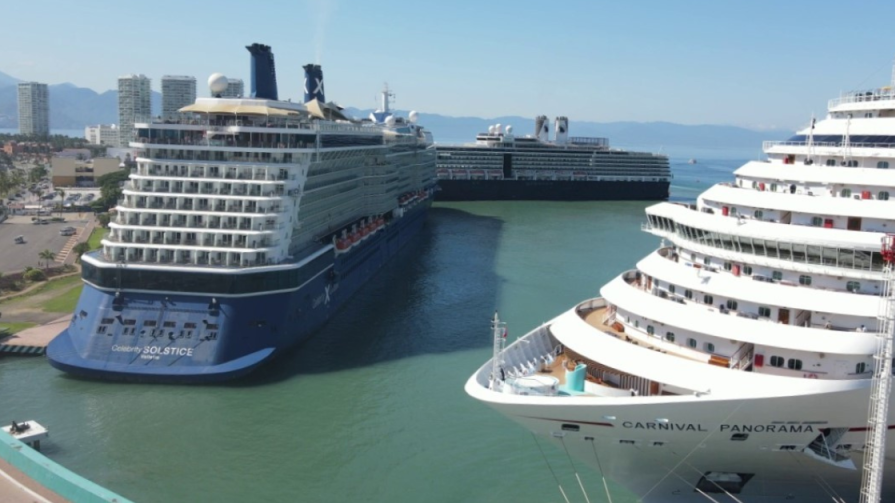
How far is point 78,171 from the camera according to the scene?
96000 millimetres

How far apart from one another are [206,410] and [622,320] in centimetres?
1374

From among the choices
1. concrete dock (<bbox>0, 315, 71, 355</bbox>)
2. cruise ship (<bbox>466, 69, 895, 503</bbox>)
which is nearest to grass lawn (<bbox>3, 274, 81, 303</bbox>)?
concrete dock (<bbox>0, 315, 71, 355</bbox>)

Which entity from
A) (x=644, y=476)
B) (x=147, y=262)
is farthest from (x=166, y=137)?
(x=644, y=476)

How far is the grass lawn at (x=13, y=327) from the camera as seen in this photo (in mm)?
32066

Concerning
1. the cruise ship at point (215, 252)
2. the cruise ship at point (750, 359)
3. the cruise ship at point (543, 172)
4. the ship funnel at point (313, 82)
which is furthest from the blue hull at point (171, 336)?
the cruise ship at point (543, 172)

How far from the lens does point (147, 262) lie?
1113 inches

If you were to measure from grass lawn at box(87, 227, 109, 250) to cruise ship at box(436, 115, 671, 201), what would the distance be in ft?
151

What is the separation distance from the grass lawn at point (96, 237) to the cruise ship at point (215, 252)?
70.2ft

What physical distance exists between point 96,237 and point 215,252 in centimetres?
3319

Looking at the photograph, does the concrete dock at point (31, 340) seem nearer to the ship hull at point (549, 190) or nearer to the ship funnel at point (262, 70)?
the ship funnel at point (262, 70)

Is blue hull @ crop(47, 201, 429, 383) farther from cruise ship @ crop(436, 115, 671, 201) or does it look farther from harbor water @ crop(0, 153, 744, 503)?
cruise ship @ crop(436, 115, 671, 201)

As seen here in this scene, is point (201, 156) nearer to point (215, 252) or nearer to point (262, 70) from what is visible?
point (215, 252)

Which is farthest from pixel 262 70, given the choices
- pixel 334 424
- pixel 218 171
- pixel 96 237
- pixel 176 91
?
pixel 176 91

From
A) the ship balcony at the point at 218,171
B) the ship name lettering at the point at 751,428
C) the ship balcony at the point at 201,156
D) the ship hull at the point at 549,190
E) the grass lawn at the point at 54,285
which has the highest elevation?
the ship balcony at the point at 201,156
